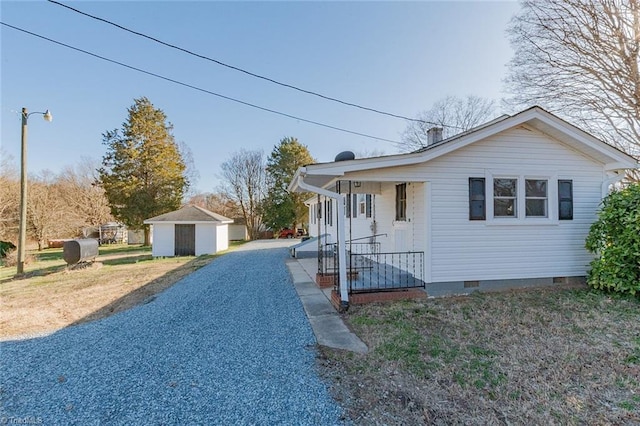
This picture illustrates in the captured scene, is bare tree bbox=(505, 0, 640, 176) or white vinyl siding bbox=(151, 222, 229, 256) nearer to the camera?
bare tree bbox=(505, 0, 640, 176)

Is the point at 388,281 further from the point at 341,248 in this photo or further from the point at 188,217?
the point at 188,217

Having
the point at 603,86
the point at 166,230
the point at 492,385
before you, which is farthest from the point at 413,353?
the point at 166,230

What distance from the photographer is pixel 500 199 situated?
695 centimetres

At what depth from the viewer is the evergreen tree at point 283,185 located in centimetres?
2917

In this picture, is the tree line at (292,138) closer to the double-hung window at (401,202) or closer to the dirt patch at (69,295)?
the double-hung window at (401,202)

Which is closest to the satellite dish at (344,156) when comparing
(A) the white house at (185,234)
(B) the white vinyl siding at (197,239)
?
(A) the white house at (185,234)

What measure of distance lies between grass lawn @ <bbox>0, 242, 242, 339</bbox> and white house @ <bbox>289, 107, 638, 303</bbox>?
5504mm

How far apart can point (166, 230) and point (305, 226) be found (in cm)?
1635

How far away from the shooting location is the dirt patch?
19.3ft

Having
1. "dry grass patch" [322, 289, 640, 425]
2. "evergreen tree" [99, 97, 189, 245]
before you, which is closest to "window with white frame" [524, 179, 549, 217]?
"dry grass patch" [322, 289, 640, 425]

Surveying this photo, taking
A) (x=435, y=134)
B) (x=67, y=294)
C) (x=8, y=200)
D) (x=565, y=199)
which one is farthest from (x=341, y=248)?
(x=8, y=200)

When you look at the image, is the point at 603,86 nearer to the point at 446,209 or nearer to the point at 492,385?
the point at 446,209

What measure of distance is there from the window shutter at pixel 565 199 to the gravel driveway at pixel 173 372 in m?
6.78

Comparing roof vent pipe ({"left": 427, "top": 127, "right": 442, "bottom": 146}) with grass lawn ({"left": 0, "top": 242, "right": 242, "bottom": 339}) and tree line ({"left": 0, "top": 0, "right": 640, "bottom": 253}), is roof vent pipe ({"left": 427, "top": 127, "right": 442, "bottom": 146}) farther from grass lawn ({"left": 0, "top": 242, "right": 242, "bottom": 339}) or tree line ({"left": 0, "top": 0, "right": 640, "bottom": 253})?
grass lawn ({"left": 0, "top": 242, "right": 242, "bottom": 339})
